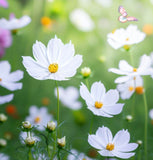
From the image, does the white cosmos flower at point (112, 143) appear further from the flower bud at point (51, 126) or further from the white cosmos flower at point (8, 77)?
the white cosmos flower at point (8, 77)

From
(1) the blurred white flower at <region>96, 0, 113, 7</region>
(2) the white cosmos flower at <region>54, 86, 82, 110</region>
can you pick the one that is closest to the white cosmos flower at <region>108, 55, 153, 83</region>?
(2) the white cosmos flower at <region>54, 86, 82, 110</region>

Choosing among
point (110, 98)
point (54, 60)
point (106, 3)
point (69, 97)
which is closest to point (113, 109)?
point (110, 98)

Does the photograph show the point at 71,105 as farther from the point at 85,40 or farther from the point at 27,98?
the point at 85,40

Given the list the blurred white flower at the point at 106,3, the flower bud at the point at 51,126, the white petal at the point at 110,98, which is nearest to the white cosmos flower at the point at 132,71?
the white petal at the point at 110,98

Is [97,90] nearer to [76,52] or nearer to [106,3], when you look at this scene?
[76,52]

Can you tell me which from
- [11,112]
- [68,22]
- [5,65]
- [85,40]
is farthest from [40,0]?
[5,65]

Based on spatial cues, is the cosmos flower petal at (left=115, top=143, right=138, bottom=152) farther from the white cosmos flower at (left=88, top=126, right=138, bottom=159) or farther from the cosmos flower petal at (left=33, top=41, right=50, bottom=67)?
the cosmos flower petal at (left=33, top=41, right=50, bottom=67)
